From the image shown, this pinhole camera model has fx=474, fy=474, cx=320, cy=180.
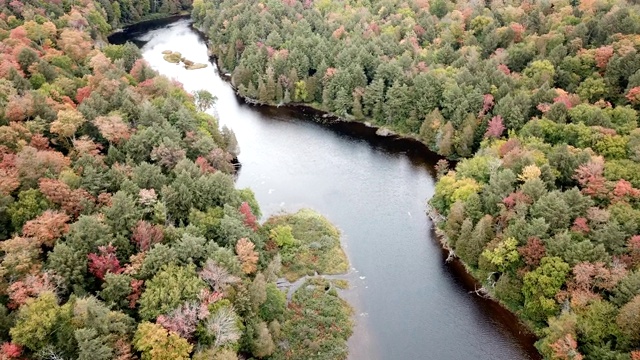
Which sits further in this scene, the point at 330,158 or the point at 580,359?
the point at 330,158

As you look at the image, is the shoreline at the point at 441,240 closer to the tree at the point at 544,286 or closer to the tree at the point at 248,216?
the tree at the point at 544,286

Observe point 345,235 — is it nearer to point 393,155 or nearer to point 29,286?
point 393,155

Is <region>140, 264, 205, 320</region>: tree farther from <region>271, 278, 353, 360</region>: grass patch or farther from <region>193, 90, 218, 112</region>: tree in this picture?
<region>193, 90, 218, 112</region>: tree

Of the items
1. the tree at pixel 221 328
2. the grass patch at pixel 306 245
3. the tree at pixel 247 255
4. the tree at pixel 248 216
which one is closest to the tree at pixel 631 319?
the grass patch at pixel 306 245

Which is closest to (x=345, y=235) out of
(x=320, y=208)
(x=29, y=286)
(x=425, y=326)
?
(x=320, y=208)

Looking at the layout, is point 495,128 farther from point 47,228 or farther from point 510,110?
point 47,228
